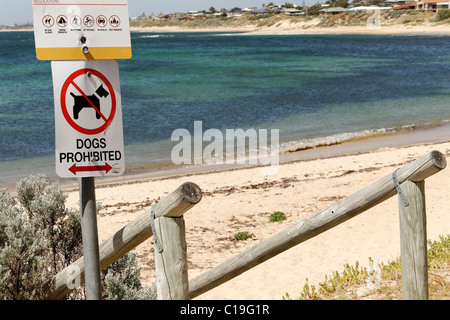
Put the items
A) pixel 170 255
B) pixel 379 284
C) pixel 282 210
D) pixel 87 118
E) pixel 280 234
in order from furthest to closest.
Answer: pixel 282 210 < pixel 379 284 < pixel 280 234 < pixel 170 255 < pixel 87 118

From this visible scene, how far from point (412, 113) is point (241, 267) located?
25.0 metres

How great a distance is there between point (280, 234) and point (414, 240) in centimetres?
81

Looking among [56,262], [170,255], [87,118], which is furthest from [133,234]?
[56,262]

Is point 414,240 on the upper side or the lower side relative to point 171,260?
lower

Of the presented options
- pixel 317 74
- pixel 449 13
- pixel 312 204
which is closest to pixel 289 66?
pixel 317 74

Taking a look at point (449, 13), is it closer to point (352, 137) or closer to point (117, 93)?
point (352, 137)

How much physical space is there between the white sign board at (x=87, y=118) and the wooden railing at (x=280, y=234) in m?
0.37

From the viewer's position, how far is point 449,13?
361ft

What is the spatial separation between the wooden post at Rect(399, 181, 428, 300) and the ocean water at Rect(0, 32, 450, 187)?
14.2m

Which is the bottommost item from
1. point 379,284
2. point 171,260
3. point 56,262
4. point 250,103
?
point 250,103

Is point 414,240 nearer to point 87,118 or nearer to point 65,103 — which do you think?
point 87,118

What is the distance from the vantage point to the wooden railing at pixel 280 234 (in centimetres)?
276

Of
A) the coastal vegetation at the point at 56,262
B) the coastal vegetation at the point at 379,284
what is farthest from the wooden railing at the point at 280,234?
the coastal vegetation at the point at 379,284

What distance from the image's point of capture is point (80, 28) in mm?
2410
